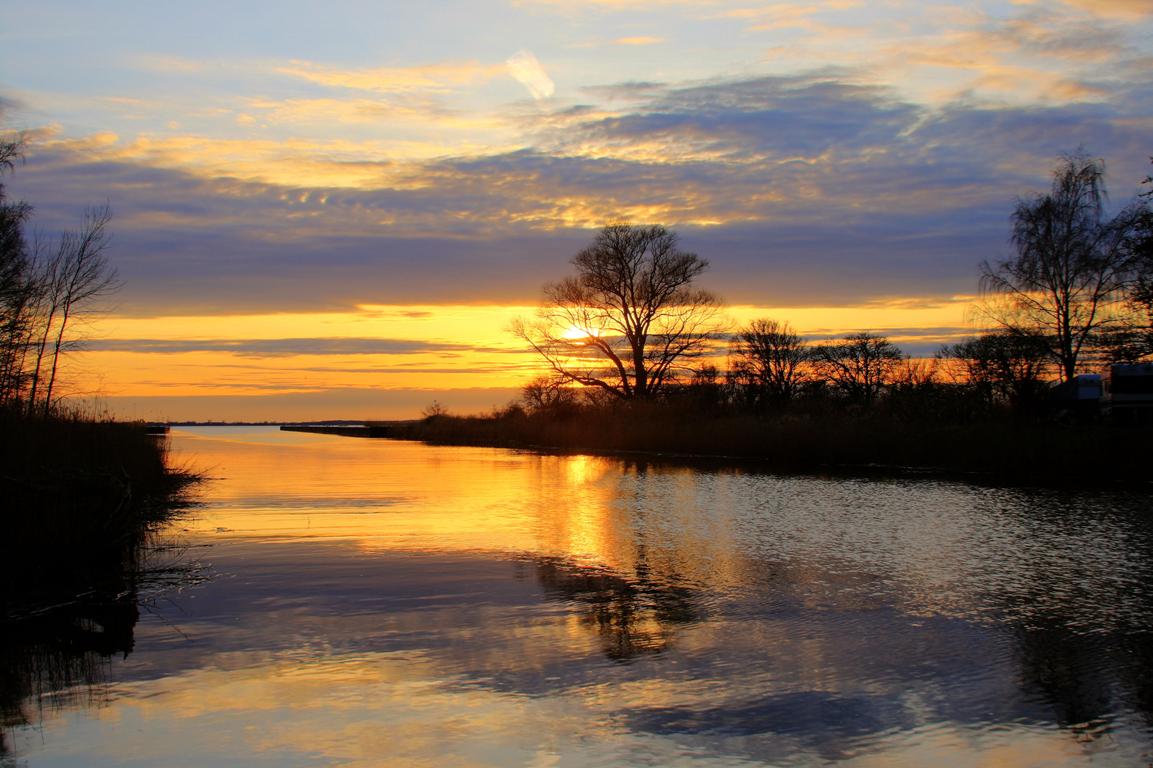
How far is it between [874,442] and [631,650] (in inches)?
957

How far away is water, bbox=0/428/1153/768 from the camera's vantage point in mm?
5781

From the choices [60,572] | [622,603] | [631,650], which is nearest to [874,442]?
[622,603]

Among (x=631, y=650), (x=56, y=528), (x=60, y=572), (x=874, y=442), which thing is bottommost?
(x=631, y=650)

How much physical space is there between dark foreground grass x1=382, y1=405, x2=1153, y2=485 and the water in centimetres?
867

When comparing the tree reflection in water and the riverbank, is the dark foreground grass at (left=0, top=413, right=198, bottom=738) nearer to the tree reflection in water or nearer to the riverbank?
the riverbank

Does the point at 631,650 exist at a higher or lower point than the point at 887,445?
lower

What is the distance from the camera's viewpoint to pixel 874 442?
30.6 meters

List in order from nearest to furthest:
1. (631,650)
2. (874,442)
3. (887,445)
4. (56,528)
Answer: (631,650) < (56,528) < (887,445) < (874,442)

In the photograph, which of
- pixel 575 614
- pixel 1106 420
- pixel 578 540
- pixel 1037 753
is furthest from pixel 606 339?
pixel 1037 753

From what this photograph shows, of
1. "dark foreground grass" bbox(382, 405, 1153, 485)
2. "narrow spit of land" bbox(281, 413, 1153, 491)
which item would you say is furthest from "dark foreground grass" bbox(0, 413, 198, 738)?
"dark foreground grass" bbox(382, 405, 1153, 485)

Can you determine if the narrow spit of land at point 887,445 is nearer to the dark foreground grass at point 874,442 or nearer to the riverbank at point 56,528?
the dark foreground grass at point 874,442

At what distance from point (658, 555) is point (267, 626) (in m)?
A: 5.56

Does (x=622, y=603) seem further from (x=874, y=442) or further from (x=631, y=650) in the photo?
(x=874, y=442)

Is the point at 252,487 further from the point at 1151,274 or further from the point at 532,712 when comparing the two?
the point at 1151,274
